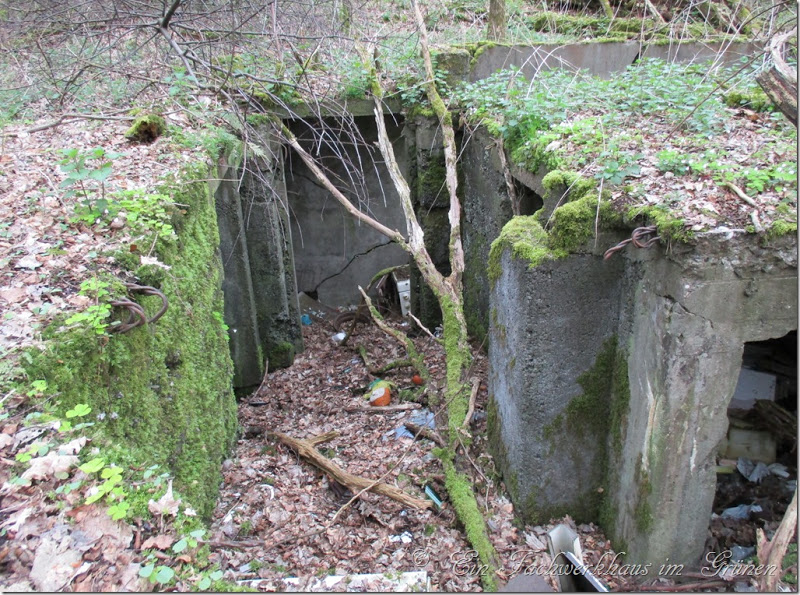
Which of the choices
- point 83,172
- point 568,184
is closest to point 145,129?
point 83,172

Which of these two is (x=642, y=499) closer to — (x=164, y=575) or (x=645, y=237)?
(x=645, y=237)

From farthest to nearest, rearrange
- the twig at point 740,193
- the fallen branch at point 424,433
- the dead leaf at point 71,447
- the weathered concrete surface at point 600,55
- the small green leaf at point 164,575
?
the weathered concrete surface at point 600,55
the fallen branch at point 424,433
the twig at point 740,193
the dead leaf at point 71,447
the small green leaf at point 164,575

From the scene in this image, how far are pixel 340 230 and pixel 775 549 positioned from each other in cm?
762

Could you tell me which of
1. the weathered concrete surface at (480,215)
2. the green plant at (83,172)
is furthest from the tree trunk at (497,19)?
the green plant at (83,172)

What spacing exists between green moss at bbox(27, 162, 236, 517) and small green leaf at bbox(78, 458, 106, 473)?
20 cm

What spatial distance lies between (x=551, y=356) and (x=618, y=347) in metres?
0.44

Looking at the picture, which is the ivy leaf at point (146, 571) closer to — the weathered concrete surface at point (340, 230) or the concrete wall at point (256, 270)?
the concrete wall at point (256, 270)

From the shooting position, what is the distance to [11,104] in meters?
6.27

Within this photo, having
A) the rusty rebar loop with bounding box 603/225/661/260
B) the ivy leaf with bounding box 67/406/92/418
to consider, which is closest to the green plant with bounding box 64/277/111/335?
the ivy leaf with bounding box 67/406/92/418

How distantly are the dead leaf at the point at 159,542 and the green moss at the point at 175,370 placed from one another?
0.49 metres

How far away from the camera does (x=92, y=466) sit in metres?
1.99

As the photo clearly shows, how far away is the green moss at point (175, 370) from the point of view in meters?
2.43

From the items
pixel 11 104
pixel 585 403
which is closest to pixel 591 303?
pixel 585 403

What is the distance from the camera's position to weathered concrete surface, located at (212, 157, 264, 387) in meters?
6.06
